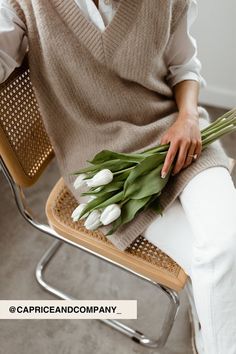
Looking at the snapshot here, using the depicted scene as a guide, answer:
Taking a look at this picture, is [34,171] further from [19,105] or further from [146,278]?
[146,278]

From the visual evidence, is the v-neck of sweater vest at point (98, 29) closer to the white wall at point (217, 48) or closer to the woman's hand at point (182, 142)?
the woman's hand at point (182, 142)

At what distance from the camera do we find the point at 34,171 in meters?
1.00

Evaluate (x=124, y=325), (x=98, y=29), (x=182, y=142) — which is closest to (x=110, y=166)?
(x=182, y=142)

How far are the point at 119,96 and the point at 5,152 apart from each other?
272 millimetres

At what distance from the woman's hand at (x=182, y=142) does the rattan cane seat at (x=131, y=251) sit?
7.4 inches

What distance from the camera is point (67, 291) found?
132 cm

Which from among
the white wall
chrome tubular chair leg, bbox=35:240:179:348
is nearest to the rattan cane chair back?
chrome tubular chair leg, bbox=35:240:179:348

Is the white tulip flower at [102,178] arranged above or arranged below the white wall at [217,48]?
above

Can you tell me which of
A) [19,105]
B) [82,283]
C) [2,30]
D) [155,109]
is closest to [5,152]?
[19,105]

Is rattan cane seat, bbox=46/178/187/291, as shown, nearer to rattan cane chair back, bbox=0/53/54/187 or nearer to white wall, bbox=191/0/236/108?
rattan cane chair back, bbox=0/53/54/187

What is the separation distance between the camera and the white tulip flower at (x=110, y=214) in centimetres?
81

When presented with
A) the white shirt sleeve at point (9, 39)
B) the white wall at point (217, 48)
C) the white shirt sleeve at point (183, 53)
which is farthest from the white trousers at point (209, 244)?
the white wall at point (217, 48)

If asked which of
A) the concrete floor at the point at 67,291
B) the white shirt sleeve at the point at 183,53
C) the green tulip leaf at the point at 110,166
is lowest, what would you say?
the concrete floor at the point at 67,291

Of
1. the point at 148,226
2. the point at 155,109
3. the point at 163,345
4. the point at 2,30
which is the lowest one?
the point at 163,345
